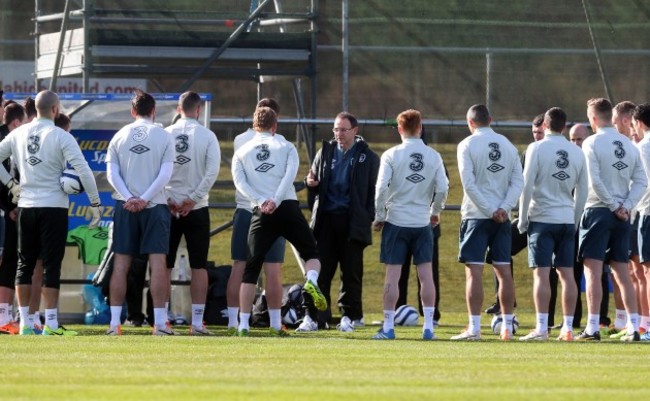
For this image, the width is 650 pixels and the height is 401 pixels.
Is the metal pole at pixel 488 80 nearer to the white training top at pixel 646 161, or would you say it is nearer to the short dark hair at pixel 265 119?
the white training top at pixel 646 161

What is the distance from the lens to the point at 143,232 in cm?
1248

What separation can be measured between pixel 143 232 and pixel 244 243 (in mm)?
1083

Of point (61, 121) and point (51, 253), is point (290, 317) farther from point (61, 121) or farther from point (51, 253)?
point (51, 253)

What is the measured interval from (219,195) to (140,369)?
1375 cm

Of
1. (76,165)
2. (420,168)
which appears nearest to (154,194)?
(76,165)

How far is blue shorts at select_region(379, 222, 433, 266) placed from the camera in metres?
12.6

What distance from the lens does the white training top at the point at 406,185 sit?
41.3ft

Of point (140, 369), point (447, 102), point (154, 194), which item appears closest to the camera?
point (140, 369)

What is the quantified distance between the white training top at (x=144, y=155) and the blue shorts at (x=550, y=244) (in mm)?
3191

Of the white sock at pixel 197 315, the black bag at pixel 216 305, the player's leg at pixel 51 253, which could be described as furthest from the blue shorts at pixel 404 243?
the black bag at pixel 216 305

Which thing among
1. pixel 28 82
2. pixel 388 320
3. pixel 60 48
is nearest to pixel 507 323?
pixel 388 320

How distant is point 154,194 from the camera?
12.4m

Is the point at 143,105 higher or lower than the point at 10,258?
higher

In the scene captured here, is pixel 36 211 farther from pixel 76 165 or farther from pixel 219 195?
pixel 219 195
